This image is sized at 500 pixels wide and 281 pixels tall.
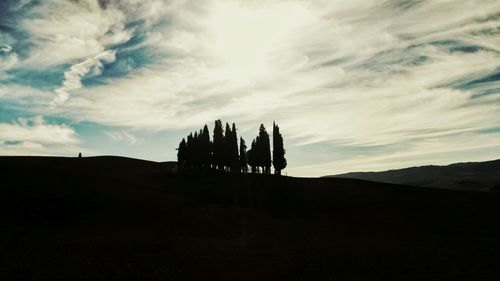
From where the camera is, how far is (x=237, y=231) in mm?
34438

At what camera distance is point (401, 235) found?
114 ft

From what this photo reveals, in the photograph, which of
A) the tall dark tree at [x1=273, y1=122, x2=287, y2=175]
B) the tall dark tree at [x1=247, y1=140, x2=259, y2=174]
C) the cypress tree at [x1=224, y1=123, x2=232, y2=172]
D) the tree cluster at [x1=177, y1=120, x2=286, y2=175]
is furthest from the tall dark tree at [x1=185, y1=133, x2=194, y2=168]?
the tall dark tree at [x1=273, y1=122, x2=287, y2=175]

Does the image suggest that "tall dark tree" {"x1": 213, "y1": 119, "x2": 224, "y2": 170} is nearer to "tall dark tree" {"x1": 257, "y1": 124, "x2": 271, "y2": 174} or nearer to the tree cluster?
the tree cluster

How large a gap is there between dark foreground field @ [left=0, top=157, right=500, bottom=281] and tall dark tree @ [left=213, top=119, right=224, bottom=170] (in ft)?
64.5

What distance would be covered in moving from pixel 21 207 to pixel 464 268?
140ft

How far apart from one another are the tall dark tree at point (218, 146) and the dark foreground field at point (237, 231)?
774 inches

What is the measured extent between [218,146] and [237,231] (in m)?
47.7

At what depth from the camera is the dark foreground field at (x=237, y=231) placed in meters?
21.4

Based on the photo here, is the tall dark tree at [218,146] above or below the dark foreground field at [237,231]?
above

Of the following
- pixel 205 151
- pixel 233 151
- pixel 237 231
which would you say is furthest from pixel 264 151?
pixel 237 231

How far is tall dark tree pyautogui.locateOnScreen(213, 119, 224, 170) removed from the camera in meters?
80.5

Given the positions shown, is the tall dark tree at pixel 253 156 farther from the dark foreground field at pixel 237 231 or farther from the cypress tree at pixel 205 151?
the dark foreground field at pixel 237 231

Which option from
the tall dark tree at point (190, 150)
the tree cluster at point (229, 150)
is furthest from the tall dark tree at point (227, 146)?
the tall dark tree at point (190, 150)

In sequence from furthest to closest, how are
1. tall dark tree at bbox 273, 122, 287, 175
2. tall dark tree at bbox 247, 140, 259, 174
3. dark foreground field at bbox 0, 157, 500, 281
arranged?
tall dark tree at bbox 247, 140, 259, 174 → tall dark tree at bbox 273, 122, 287, 175 → dark foreground field at bbox 0, 157, 500, 281
